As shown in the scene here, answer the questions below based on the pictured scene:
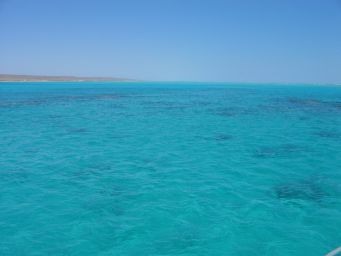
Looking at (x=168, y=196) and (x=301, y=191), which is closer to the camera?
(x=168, y=196)

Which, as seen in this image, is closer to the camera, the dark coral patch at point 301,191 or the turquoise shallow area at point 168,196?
the turquoise shallow area at point 168,196

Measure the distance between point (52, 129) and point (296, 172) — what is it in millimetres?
15401

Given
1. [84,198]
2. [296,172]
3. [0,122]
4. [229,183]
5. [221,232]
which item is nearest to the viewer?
[221,232]

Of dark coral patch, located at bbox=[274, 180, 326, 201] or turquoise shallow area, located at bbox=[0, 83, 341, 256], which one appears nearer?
turquoise shallow area, located at bbox=[0, 83, 341, 256]

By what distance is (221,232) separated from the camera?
22.7 ft

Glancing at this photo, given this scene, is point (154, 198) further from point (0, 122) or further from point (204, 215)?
point (0, 122)

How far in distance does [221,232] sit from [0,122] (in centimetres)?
2090

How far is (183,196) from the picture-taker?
347 inches

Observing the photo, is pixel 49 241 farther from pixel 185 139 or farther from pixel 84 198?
pixel 185 139

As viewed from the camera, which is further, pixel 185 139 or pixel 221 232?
pixel 185 139

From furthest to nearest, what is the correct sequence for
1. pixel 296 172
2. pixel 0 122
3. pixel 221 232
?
1. pixel 0 122
2. pixel 296 172
3. pixel 221 232

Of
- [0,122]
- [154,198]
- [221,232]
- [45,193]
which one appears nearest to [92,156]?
[45,193]

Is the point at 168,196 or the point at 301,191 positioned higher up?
the point at 301,191

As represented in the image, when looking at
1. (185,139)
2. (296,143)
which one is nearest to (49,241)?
(185,139)
